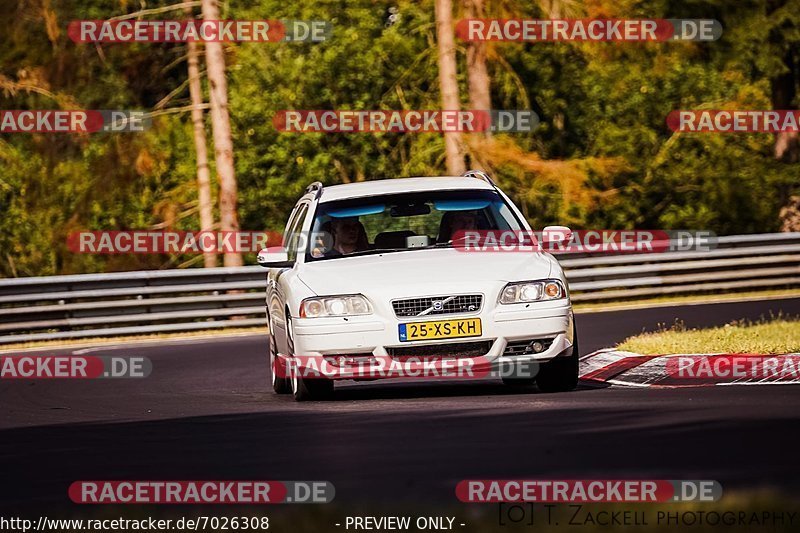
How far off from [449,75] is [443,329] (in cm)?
1862

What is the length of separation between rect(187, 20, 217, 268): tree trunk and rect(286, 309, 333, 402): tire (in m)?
21.5

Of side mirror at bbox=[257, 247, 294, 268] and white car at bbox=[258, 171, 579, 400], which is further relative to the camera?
side mirror at bbox=[257, 247, 294, 268]

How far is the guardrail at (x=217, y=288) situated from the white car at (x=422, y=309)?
11926 mm

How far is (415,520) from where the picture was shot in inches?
271

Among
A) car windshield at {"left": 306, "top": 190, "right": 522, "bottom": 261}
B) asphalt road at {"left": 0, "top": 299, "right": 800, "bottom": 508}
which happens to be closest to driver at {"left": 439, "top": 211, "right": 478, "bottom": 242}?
car windshield at {"left": 306, "top": 190, "right": 522, "bottom": 261}

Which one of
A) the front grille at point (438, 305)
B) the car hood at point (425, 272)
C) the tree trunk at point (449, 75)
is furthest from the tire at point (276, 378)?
the tree trunk at point (449, 75)

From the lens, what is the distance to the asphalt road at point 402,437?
8.23 meters

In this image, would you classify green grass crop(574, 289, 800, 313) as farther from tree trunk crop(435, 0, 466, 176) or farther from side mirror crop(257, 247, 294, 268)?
side mirror crop(257, 247, 294, 268)

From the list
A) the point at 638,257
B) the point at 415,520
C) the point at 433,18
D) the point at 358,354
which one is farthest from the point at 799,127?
the point at 415,520

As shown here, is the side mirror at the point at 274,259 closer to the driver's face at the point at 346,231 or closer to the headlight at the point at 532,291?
the driver's face at the point at 346,231

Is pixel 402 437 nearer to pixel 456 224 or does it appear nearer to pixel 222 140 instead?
pixel 456 224

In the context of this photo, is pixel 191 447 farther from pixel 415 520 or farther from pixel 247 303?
pixel 247 303

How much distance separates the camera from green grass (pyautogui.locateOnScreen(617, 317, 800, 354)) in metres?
14.4

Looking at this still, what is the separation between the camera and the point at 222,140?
1241 inches
